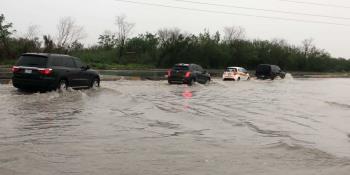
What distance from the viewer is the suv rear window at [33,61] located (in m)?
19.1

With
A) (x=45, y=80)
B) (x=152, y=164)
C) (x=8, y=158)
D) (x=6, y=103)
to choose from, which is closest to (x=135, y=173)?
(x=152, y=164)

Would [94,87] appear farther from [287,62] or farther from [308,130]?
[287,62]

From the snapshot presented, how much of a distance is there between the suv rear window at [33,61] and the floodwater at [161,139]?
1602 mm

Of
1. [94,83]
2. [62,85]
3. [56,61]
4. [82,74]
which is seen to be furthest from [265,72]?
[56,61]

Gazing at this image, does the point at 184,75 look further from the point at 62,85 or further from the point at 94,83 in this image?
the point at 62,85

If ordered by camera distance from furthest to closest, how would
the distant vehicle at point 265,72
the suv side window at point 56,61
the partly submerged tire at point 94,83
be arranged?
the distant vehicle at point 265,72
the partly submerged tire at point 94,83
the suv side window at point 56,61

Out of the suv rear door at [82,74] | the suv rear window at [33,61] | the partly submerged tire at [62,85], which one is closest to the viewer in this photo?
the suv rear window at [33,61]

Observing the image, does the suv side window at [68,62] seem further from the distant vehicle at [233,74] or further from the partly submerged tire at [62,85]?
the distant vehicle at [233,74]

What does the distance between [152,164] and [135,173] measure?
69cm

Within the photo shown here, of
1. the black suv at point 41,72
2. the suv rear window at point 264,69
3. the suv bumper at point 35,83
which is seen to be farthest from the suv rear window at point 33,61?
the suv rear window at point 264,69

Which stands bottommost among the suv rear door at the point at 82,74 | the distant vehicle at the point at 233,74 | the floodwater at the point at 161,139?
the floodwater at the point at 161,139

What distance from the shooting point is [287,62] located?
9681 centimetres

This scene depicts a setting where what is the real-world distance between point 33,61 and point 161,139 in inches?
412

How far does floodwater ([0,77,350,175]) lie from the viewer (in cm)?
783
